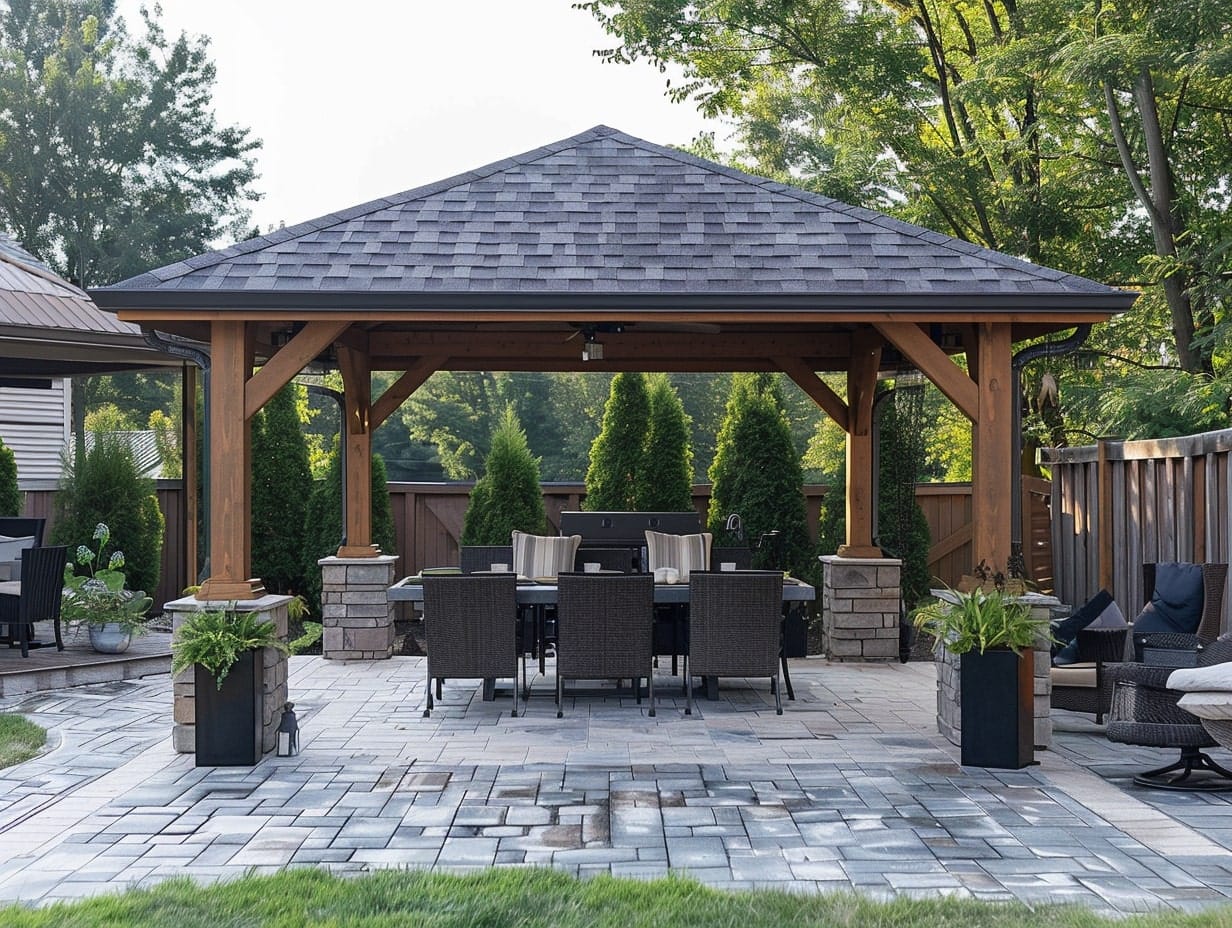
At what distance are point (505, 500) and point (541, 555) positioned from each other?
277cm

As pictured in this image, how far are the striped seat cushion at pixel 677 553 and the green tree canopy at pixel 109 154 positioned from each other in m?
19.7

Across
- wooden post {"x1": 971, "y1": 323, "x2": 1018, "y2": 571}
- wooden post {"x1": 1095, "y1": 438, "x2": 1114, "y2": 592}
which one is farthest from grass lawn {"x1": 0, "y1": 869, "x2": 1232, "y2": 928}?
wooden post {"x1": 1095, "y1": 438, "x2": 1114, "y2": 592}

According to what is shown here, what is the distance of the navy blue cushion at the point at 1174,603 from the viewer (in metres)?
6.88

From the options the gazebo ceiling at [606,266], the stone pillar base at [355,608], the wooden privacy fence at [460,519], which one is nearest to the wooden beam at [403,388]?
the stone pillar base at [355,608]

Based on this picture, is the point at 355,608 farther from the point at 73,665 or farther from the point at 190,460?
the point at 190,460

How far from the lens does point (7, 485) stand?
11734 millimetres

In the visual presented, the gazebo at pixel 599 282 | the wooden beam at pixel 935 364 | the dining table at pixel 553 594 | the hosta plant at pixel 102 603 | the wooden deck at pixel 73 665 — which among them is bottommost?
the wooden deck at pixel 73 665

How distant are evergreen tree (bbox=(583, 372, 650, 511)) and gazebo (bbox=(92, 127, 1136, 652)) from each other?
4.76m

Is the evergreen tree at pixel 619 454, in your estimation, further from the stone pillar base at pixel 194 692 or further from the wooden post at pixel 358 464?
the stone pillar base at pixel 194 692

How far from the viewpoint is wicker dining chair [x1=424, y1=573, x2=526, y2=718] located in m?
7.08

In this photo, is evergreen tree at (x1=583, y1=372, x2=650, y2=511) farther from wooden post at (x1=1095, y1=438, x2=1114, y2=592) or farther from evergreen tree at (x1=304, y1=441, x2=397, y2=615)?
wooden post at (x1=1095, y1=438, x2=1114, y2=592)

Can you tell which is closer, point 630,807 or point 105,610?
point 630,807

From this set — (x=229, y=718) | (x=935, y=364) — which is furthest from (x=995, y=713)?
(x=229, y=718)

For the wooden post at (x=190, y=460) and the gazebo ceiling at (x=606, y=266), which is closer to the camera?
the gazebo ceiling at (x=606, y=266)
